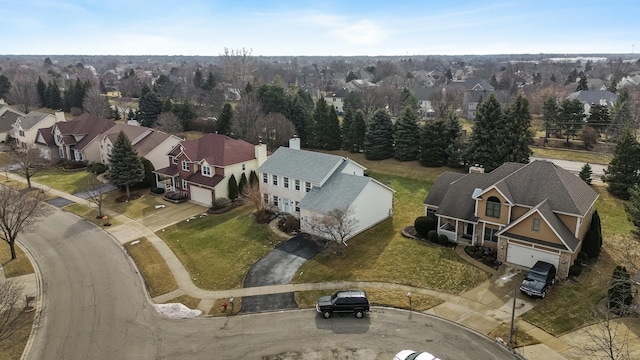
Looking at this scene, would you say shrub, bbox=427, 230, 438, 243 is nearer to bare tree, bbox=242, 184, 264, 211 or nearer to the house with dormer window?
bare tree, bbox=242, 184, 264, 211

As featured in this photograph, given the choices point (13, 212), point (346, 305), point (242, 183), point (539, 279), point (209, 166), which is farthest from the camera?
point (242, 183)

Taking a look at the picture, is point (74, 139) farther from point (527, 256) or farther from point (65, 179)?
point (527, 256)

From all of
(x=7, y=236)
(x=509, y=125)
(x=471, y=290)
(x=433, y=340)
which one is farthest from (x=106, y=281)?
(x=509, y=125)

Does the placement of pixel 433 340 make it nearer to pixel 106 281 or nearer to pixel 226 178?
pixel 106 281

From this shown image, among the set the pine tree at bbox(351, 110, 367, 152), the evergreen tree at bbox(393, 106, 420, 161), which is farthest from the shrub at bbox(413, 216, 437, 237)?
the pine tree at bbox(351, 110, 367, 152)

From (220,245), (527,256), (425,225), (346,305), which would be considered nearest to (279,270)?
(220,245)

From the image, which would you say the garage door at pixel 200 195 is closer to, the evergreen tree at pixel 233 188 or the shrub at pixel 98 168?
the evergreen tree at pixel 233 188
